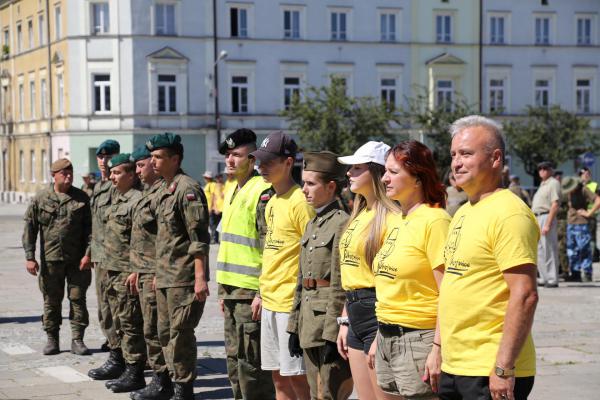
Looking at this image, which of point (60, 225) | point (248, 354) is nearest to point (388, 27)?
point (60, 225)

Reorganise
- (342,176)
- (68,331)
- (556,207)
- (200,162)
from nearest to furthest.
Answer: (342,176) < (68,331) < (556,207) < (200,162)

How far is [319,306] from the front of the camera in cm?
653

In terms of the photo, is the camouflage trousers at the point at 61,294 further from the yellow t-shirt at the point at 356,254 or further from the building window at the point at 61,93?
the building window at the point at 61,93

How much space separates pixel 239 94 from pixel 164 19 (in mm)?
5182

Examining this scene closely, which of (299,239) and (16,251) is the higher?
(299,239)

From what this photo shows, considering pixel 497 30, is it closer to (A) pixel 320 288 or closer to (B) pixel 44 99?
(B) pixel 44 99

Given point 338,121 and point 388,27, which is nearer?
point 338,121

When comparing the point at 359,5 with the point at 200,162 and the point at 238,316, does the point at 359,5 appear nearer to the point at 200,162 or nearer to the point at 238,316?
the point at 200,162

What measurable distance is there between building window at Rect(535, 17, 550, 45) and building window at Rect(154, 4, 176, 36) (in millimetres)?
20176

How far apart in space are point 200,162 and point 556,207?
118 feet

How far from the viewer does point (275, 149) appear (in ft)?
23.6

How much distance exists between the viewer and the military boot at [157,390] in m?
8.91

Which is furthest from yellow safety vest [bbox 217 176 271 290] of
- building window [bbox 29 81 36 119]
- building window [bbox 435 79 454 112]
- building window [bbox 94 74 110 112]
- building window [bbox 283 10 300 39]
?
building window [bbox 29 81 36 119]

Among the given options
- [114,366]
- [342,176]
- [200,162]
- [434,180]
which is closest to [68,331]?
[114,366]
